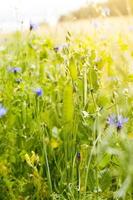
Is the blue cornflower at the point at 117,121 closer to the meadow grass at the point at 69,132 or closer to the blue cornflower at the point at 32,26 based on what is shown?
the meadow grass at the point at 69,132

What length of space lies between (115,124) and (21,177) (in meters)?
0.36

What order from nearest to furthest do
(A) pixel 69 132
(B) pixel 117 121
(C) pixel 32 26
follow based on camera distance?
(B) pixel 117 121
(A) pixel 69 132
(C) pixel 32 26

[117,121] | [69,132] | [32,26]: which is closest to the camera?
[117,121]

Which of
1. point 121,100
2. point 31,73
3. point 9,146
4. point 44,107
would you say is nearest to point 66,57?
point 121,100

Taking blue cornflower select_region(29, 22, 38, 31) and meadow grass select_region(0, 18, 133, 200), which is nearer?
meadow grass select_region(0, 18, 133, 200)

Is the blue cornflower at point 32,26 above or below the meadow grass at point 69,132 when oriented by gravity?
above

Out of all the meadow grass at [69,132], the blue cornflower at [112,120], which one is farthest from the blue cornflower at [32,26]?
the blue cornflower at [112,120]

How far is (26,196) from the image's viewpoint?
55.6 inches

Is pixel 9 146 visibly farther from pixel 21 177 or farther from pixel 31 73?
pixel 31 73

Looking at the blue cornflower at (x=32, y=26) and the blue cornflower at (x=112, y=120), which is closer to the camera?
the blue cornflower at (x=112, y=120)

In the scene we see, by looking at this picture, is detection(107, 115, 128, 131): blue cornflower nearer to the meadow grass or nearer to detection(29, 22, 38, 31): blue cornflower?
the meadow grass

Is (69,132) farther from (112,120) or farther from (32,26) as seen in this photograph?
(32,26)

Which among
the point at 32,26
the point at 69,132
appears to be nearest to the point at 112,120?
the point at 69,132

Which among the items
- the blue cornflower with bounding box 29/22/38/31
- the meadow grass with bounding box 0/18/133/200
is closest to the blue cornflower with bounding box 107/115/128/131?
the meadow grass with bounding box 0/18/133/200
